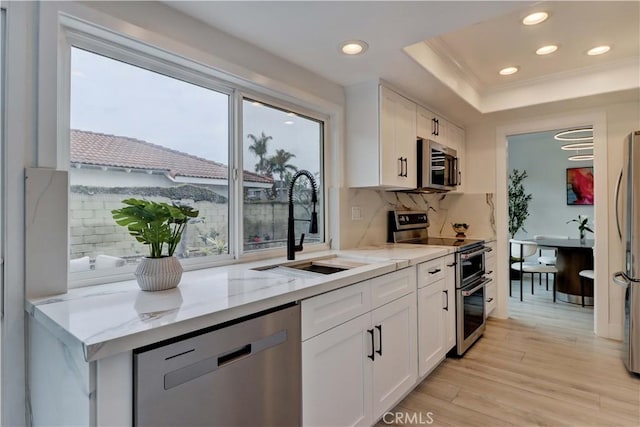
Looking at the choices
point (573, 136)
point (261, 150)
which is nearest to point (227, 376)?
point (261, 150)

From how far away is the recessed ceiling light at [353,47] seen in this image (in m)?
1.94

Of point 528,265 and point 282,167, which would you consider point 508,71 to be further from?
point 528,265

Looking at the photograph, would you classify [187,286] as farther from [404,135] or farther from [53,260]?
[404,135]

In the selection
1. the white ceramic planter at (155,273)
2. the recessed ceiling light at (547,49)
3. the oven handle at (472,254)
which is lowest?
the oven handle at (472,254)

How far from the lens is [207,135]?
1905 mm

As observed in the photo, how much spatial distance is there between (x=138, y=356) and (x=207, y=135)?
133cm

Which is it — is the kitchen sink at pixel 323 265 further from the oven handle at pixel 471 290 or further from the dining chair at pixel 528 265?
the dining chair at pixel 528 265

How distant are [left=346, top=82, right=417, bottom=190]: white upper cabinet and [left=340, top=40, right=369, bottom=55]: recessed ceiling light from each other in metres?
0.47

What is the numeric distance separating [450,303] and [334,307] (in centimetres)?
146

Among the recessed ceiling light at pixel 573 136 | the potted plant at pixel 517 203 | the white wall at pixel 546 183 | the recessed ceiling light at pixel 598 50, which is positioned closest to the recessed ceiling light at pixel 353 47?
the recessed ceiling light at pixel 598 50

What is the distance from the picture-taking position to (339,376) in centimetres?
155

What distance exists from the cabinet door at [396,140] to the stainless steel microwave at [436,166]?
0.07m

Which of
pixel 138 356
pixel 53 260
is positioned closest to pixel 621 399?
pixel 138 356

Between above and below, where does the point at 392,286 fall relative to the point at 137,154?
below
